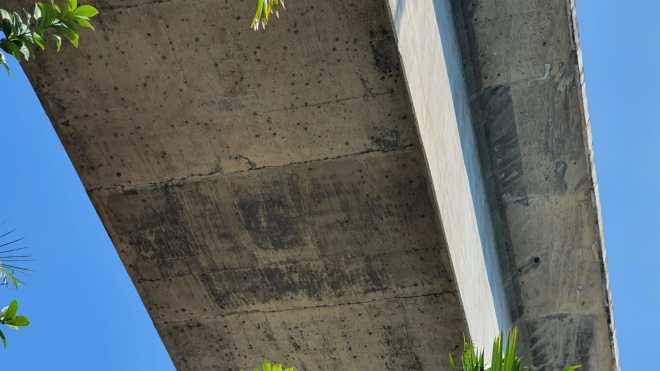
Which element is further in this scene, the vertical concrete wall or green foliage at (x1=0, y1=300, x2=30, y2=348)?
the vertical concrete wall

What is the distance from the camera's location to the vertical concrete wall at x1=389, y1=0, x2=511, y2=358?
4.59 metres

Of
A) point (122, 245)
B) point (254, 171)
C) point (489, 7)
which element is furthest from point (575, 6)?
point (122, 245)

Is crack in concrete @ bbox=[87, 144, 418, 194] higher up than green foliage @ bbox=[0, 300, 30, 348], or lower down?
higher up

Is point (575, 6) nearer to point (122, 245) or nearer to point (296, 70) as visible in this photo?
point (296, 70)

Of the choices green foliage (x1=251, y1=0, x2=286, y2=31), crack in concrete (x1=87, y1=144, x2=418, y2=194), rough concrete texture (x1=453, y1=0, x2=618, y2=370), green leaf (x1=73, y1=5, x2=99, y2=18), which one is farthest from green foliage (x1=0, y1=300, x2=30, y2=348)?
rough concrete texture (x1=453, y1=0, x2=618, y2=370)

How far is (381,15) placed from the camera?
14.5 ft

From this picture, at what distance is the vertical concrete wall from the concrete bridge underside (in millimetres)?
22

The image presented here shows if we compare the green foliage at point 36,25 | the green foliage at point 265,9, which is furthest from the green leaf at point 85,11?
the green foliage at point 265,9

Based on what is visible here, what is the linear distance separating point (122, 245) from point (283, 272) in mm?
981

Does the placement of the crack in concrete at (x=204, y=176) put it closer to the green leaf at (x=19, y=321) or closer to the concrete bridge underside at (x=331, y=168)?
the concrete bridge underside at (x=331, y=168)

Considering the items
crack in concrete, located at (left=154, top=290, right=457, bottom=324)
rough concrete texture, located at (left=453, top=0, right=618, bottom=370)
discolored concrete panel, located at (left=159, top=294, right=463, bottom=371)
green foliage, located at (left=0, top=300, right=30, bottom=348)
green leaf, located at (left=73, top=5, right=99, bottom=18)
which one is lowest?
green foliage, located at (left=0, top=300, right=30, bottom=348)

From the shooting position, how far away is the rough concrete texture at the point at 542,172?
224 inches

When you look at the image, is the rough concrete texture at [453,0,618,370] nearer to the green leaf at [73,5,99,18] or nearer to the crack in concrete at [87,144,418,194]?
the crack in concrete at [87,144,418,194]

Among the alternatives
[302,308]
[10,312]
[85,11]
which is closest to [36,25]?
[85,11]
